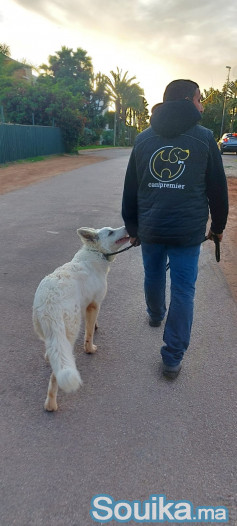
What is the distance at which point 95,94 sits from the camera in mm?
44344

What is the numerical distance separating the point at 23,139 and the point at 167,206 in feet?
72.5

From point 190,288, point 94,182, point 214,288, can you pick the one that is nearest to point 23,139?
point 94,182

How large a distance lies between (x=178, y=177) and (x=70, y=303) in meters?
1.21

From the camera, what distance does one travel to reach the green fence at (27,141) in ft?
67.0

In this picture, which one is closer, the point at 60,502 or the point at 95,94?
the point at 60,502

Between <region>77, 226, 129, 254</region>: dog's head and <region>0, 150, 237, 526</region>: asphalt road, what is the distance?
3.03 ft

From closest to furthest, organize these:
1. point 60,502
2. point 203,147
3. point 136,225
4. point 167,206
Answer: point 60,502, point 203,147, point 167,206, point 136,225

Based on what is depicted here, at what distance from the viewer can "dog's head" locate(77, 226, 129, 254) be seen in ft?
10.9

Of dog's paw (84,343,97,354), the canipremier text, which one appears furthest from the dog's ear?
dog's paw (84,343,97,354)

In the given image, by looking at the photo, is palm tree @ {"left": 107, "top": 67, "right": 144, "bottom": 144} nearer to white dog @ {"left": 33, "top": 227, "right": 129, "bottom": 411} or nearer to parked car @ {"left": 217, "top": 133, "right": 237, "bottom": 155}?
parked car @ {"left": 217, "top": 133, "right": 237, "bottom": 155}

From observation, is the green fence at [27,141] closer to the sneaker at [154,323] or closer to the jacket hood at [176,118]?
the sneaker at [154,323]

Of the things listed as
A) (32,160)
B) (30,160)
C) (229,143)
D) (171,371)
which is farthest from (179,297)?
(229,143)

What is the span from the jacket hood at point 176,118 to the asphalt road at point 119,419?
6.30 feet

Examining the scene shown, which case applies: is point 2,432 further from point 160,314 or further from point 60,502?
point 160,314
